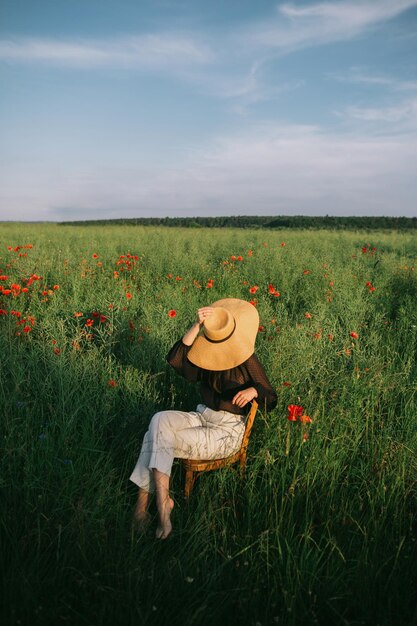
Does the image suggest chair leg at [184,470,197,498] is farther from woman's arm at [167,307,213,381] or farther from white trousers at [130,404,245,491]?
woman's arm at [167,307,213,381]

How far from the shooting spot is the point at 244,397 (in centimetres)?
248

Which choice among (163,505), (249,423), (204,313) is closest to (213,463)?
(249,423)

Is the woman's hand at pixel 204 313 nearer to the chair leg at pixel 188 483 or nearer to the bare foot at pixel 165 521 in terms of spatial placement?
the chair leg at pixel 188 483

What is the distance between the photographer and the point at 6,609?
1.55 meters

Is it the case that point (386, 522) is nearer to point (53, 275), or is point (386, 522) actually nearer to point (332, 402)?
point (332, 402)

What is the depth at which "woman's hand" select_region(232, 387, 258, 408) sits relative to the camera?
2.48 metres

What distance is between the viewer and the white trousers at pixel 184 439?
225cm

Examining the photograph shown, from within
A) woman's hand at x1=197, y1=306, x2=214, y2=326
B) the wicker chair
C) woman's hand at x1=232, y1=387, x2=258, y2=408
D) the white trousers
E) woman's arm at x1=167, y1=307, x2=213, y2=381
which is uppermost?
woman's hand at x1=197, y1=306, x2=214, y2=326

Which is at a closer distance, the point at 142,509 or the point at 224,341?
the point at 142,509

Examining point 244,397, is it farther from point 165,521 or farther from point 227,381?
point 165,521

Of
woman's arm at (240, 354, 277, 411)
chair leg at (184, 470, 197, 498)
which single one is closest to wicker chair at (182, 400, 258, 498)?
chair leg at (184, 470, 197, 498)

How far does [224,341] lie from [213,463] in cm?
63

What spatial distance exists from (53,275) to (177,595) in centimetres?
492

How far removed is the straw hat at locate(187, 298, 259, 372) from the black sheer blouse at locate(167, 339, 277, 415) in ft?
0.27
